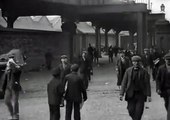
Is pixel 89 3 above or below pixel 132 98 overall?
above

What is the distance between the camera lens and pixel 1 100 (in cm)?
1695

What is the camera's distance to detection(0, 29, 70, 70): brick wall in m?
30.5

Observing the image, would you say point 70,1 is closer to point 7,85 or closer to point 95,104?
point 95,104

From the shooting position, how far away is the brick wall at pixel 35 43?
30.5 m

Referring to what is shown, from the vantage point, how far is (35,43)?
35.1 m

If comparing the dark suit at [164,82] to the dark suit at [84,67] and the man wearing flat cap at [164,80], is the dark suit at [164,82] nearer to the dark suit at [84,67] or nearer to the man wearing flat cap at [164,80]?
the man wearing flat cap at [164,80]

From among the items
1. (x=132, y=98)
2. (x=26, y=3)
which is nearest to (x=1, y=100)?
(x=132, y=98)

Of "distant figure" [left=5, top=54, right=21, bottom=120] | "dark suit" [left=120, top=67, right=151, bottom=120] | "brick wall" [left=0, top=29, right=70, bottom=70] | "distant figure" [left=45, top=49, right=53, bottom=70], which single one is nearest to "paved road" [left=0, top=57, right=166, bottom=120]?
"distant figure" [left=5, top=54, right=21, bottom=120]

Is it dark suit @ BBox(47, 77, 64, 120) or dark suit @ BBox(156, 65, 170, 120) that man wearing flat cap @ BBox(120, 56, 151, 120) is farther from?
dark suit @ BBox(47, 77, 64, 120)

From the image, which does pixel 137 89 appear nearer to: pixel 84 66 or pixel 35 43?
pixel 84 66

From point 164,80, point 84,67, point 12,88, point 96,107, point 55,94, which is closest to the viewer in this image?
point 55,94

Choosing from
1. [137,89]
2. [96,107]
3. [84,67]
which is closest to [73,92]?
[137,89]

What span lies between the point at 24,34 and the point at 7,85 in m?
21.1

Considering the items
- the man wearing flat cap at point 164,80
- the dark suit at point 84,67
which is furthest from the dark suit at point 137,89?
the dark suit at point 84,67
